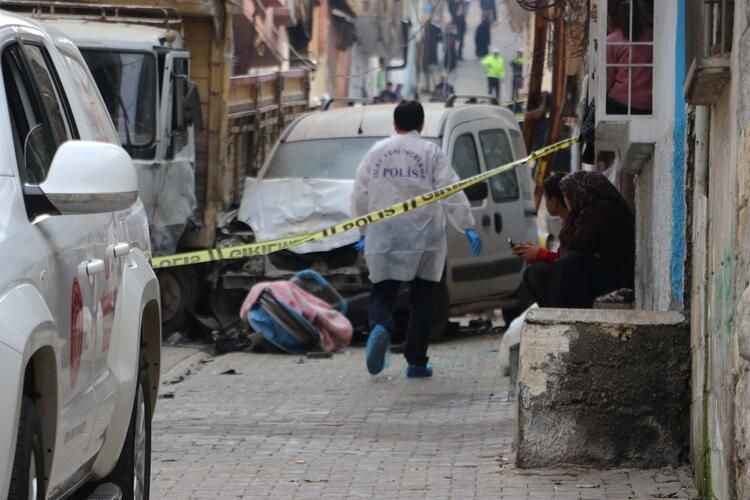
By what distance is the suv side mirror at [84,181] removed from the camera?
4500mm

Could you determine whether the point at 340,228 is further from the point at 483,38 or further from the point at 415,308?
the point at 483,38

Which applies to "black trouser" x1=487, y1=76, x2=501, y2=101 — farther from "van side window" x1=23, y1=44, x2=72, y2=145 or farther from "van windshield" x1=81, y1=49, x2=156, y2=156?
"van side window" x1=23, y1=44, x2=72, y2=145

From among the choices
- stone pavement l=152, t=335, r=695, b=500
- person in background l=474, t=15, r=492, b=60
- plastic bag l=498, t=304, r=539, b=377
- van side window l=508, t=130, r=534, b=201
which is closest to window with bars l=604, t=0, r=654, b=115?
plastic bag l=498, t=304, r=539, b=377

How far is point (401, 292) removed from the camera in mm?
14789

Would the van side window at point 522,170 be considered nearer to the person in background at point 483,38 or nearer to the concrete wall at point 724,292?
the concrete wall at point 724,292

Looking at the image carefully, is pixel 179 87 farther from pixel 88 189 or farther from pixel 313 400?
pixel 88 189

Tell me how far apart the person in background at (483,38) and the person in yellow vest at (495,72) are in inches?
77.2

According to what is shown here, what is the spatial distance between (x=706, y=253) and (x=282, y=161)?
33.1 ft

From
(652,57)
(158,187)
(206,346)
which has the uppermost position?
(652,57)

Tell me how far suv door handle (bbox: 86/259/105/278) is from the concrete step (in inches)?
28.4

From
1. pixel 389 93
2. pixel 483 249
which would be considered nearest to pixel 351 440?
pixel 483 249

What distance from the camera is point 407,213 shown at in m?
11.9

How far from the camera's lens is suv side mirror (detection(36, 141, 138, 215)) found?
450 cm

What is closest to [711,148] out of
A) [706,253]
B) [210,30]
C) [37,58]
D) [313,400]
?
[706,253]
